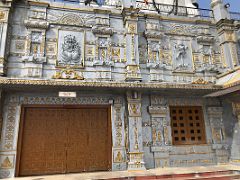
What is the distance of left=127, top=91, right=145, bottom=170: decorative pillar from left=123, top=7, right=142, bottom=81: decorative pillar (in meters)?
0.80

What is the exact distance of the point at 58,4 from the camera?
830 cm

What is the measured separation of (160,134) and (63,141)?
3532 mm

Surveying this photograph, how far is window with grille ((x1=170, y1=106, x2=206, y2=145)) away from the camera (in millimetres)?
8078

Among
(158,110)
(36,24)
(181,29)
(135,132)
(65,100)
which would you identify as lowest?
(135,132)

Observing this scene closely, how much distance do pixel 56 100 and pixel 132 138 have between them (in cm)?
302

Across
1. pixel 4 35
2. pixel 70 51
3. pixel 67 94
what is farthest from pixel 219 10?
pixel 4 35

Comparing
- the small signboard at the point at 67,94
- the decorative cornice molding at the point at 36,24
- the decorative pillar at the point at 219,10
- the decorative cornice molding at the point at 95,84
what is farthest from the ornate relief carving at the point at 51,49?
the decorative pillar at the point at 219,10

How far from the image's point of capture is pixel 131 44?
8.33m

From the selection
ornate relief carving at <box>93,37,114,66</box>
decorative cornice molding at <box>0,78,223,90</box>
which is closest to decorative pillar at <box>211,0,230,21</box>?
decorative cornice molding at <box>0,78,223,90</box>

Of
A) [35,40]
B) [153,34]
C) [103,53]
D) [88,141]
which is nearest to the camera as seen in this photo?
[88,141]

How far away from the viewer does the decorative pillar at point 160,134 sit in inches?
297

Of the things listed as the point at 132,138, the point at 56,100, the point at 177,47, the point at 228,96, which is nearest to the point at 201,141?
the point at 228,96

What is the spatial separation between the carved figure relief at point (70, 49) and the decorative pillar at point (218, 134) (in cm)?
560

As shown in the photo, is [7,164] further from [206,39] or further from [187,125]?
[206,39]
